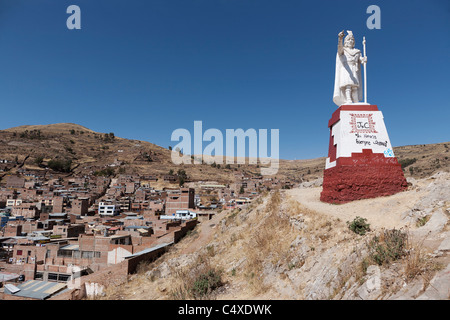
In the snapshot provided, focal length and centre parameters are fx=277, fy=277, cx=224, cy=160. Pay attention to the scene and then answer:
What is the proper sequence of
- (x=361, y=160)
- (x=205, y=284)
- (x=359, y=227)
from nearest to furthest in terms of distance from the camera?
(x=359, y=227), (x=205, y=284), (x=361, y=160)

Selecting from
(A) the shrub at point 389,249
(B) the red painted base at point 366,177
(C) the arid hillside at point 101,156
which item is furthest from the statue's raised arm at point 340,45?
(C) the arid hillside at point 101,156

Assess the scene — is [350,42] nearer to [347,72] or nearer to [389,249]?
[347,72]

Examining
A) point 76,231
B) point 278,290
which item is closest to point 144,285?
point 278,290

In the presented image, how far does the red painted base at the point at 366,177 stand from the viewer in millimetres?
11828

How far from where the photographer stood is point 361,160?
40.0 ft

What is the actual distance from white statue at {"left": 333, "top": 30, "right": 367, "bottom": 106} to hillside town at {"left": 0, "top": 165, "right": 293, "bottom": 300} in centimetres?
1471

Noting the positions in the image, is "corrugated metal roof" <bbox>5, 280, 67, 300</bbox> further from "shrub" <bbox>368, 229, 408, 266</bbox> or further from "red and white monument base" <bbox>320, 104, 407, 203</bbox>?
"shrub" <bbox>368, 229, 408, 266</bbox>

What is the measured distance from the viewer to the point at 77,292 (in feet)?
44.6

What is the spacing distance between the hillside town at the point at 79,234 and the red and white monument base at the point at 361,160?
39.9 ft

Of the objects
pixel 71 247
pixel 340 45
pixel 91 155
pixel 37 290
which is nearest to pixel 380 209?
pixel 340 45

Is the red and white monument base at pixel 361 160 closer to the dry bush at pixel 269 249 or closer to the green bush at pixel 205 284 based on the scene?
the dry bush at pixel 269 249

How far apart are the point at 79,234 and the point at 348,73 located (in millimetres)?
30361

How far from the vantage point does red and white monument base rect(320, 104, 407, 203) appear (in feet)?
39.0
